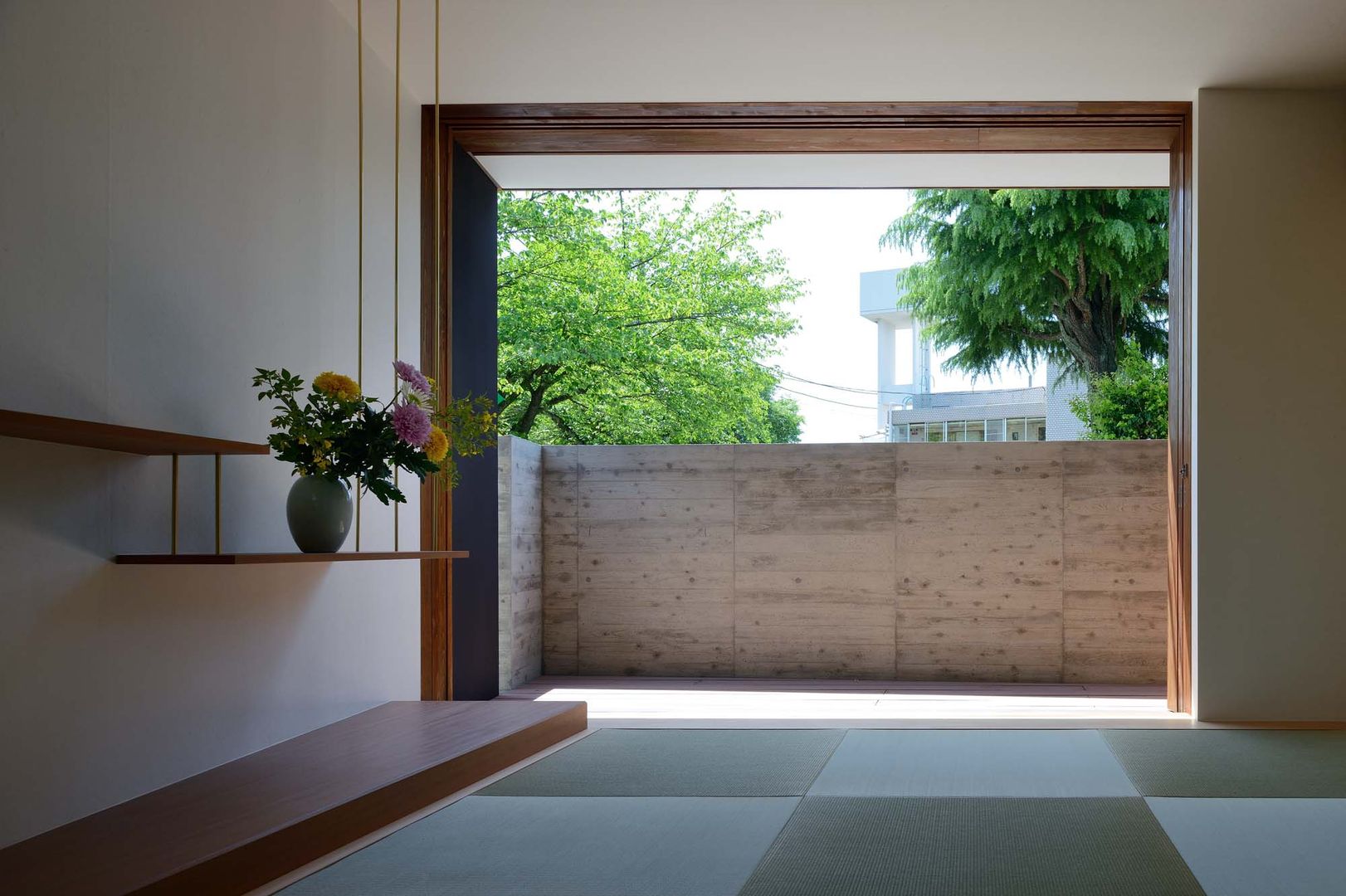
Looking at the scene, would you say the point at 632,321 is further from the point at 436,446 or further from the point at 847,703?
the point at 436,446

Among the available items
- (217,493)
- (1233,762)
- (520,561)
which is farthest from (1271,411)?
(217,493)

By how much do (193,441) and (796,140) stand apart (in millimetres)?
3148

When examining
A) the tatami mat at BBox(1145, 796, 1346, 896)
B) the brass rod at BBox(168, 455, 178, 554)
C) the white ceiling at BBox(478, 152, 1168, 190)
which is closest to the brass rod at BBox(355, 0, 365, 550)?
the brass rod at BBox(168, 455, 178, 554)

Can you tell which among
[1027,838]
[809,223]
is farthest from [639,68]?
[809,223]

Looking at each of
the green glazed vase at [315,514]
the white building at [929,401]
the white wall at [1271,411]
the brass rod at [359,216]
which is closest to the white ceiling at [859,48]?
the brass rod at [359,216]

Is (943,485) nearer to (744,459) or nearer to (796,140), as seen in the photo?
(744,459)

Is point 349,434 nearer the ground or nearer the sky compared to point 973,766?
nearer the sky

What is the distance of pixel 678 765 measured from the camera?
3336 mm

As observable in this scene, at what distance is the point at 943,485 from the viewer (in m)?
6.05

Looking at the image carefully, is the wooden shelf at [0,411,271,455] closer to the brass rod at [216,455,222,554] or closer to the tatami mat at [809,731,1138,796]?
the brass rod at [216,455,222,554]

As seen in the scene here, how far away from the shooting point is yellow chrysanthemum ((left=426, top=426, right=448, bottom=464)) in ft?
10.7

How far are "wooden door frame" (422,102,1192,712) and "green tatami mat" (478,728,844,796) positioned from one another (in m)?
1.18

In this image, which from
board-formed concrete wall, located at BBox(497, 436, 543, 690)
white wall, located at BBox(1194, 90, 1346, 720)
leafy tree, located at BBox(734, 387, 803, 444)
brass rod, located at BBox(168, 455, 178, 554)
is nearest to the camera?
brass rod, located at BBox(168, 455, 178, 554)

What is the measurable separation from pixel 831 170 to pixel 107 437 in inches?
151
